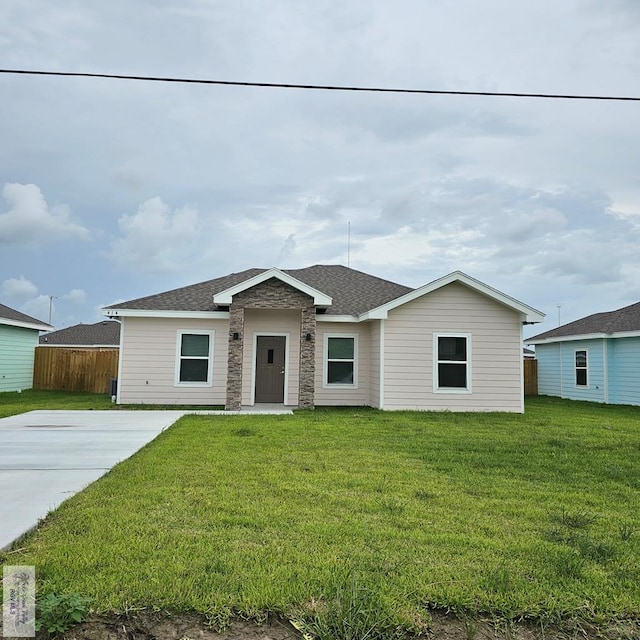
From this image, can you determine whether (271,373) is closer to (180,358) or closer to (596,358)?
(180,358)

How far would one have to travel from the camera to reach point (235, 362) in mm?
13961

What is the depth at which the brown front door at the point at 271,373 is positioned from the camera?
1549 centimetres

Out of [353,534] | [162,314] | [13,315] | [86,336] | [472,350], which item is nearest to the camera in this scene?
[353,534]

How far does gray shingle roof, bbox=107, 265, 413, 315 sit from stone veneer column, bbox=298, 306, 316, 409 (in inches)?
45.0

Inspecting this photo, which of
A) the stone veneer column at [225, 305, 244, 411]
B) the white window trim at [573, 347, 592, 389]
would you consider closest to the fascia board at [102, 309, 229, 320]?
the stone veneer column at [225, 305, 244, 411]

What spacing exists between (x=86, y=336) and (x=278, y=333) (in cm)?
2341

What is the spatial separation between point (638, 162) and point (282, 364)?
37.0ft

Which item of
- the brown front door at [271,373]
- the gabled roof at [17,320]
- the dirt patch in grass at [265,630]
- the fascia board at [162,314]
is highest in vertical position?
the gabled roof at [17,320]

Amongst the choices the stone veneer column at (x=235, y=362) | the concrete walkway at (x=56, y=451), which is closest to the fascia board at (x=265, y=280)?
the stone veneer column at (x=235, y=362)

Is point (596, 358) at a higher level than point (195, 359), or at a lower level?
higher

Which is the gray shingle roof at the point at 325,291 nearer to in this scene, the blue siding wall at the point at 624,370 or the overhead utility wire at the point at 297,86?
the overhead utility wire at the point at 297,86

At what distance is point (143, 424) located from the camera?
10.6 m

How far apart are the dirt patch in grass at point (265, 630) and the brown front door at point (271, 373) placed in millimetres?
12695

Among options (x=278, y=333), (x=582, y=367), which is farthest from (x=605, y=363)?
(x=278, y=333)
